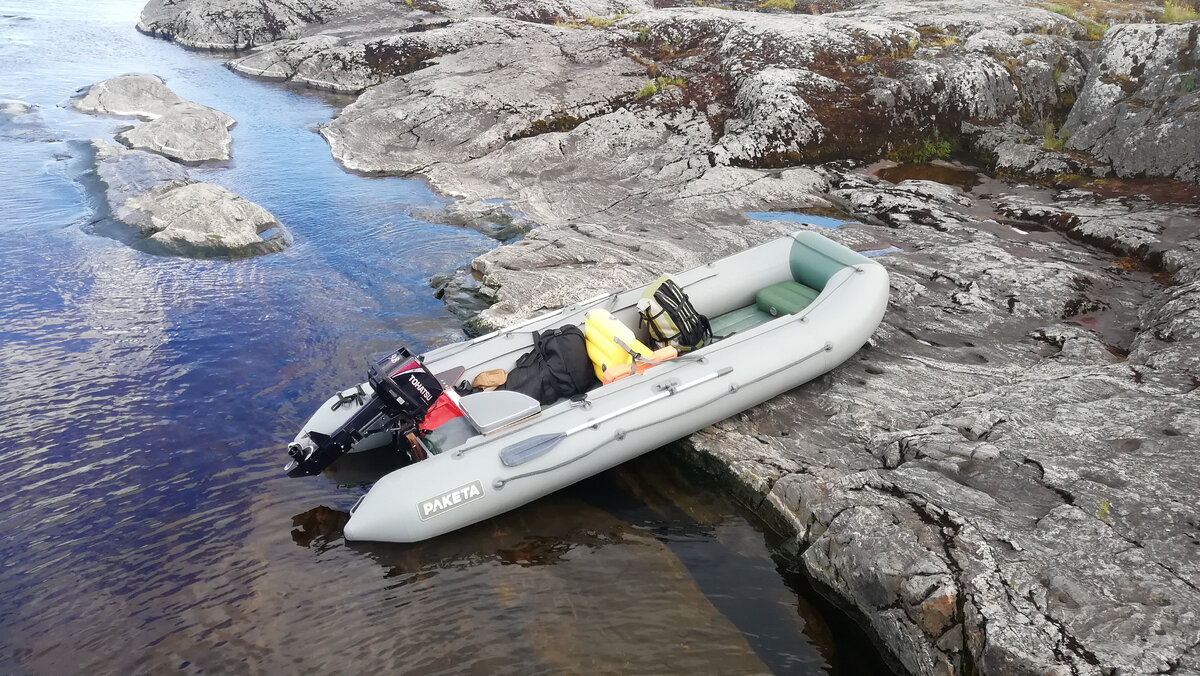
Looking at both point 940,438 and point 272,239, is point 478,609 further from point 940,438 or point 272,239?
point 272,239

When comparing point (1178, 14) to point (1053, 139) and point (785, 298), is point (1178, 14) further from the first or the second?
point (785, 298)

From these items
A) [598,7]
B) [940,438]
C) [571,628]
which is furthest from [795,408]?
[598,7]

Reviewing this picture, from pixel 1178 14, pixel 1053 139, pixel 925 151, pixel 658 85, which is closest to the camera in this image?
pixel 1053 139

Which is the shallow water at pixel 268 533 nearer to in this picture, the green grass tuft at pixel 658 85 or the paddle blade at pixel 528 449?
the paddle blade at pixel 528 449

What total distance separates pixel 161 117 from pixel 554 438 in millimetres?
14323

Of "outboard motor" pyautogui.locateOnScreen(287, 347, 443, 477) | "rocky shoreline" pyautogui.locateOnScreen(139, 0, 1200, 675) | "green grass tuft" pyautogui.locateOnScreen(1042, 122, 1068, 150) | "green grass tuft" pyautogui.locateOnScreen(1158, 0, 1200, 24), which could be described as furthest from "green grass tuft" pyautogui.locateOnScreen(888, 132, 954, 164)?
"outboard motor" pyautogui.locateOnScreen(287, 347, 443, 477)

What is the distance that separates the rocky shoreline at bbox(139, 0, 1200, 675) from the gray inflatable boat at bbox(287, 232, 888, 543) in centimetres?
49

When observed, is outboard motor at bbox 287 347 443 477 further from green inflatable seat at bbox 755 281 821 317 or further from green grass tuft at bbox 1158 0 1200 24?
Answer: green grass tuft at bbox 1158 0 1200 24

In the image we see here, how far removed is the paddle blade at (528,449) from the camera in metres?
5.64

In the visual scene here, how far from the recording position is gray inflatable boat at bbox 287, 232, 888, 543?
5.52 meters

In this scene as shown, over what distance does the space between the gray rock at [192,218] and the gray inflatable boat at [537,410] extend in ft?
17.6

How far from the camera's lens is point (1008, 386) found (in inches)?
260

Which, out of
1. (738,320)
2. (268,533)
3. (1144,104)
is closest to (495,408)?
(268,533)

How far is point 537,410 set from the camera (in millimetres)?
6176
